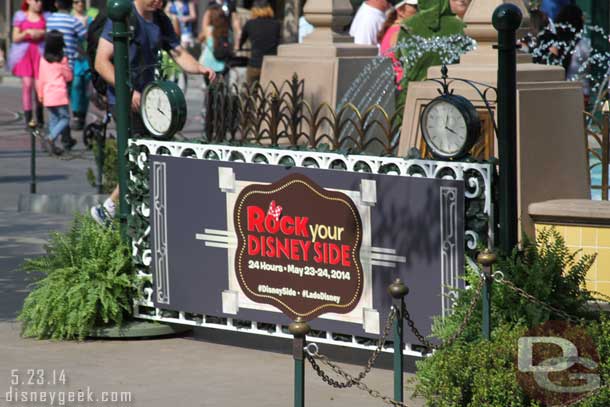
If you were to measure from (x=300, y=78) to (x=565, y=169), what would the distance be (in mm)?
4312

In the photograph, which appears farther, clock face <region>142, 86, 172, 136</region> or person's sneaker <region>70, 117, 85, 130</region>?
person's sneaker <region>70, 117, 85, 130</region>

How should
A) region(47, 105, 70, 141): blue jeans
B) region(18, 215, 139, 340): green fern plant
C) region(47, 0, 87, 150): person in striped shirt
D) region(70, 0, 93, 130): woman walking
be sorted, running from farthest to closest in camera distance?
1. region(70, 0, 93, 130): woman walking
2. region(47, 0, 87, 150): person in striped shirt
3. region(47, 105, 70, 141): blue jeans
4. region(18, 215, 139, 340): green fern plant

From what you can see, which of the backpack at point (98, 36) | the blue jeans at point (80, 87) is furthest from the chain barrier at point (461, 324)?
the blue jeans at point (80, 87)

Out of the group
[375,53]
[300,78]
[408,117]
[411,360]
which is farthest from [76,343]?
[375,53]

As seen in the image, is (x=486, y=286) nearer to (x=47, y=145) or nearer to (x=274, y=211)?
(x=274, y=211)

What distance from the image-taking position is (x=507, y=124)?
22.7ft

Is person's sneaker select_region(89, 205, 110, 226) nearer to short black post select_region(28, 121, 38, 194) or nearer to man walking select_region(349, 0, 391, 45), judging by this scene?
short black post select_region(28, 121, 38, 194)

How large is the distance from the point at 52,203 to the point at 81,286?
5543 millimetres

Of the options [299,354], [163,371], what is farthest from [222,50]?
[299,354]

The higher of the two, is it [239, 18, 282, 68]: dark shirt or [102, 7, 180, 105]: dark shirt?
[239, 18, 282, 68]: dark shirt

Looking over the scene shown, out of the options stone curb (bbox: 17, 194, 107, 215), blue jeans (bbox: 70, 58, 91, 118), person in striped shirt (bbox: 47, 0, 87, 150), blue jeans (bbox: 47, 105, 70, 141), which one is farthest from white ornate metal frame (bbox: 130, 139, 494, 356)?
blue jeans (bbox: 70, 58, 91, 118)

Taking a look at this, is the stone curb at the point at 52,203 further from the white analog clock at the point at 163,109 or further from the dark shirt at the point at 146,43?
the white analog clock at the point at 163,109

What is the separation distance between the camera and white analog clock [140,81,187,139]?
8172mm

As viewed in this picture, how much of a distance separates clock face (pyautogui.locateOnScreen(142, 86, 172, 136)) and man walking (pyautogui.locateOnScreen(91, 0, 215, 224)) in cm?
48
